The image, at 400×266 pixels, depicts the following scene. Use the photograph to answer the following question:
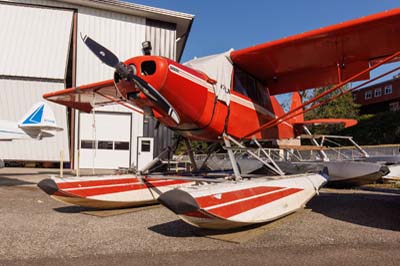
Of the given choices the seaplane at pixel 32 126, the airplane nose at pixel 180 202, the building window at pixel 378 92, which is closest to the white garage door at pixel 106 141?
the seaplane at pixel 32 126

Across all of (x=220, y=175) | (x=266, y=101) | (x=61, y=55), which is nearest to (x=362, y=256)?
(x=220, y=175)

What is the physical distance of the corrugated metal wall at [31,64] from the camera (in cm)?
1972

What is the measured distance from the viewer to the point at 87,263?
10.5ft

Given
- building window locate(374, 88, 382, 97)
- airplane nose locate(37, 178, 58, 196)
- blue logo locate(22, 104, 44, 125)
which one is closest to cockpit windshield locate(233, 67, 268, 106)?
airplane nose locate(37, 178, 58, 196)

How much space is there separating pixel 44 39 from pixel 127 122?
6837mm

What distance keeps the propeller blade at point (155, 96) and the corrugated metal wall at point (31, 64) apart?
16679mm

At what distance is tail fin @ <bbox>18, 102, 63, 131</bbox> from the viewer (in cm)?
1669

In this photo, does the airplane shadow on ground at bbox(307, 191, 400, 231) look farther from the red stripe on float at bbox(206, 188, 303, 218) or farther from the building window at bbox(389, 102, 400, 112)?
the building window at bbox(389, 102, 400, 112)

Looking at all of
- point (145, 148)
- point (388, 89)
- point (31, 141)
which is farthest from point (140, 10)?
point (388, 89)

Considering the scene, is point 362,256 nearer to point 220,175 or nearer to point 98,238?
point 98,238

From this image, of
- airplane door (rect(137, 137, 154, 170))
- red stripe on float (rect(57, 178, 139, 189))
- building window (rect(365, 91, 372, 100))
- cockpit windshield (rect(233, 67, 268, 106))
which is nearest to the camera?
red stripe on float (rect(57, 178, 139, 189))

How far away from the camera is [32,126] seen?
54.8 ft

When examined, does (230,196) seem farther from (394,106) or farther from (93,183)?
(394,106)

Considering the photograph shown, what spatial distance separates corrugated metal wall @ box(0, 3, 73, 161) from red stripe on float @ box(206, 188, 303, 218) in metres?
17.4
